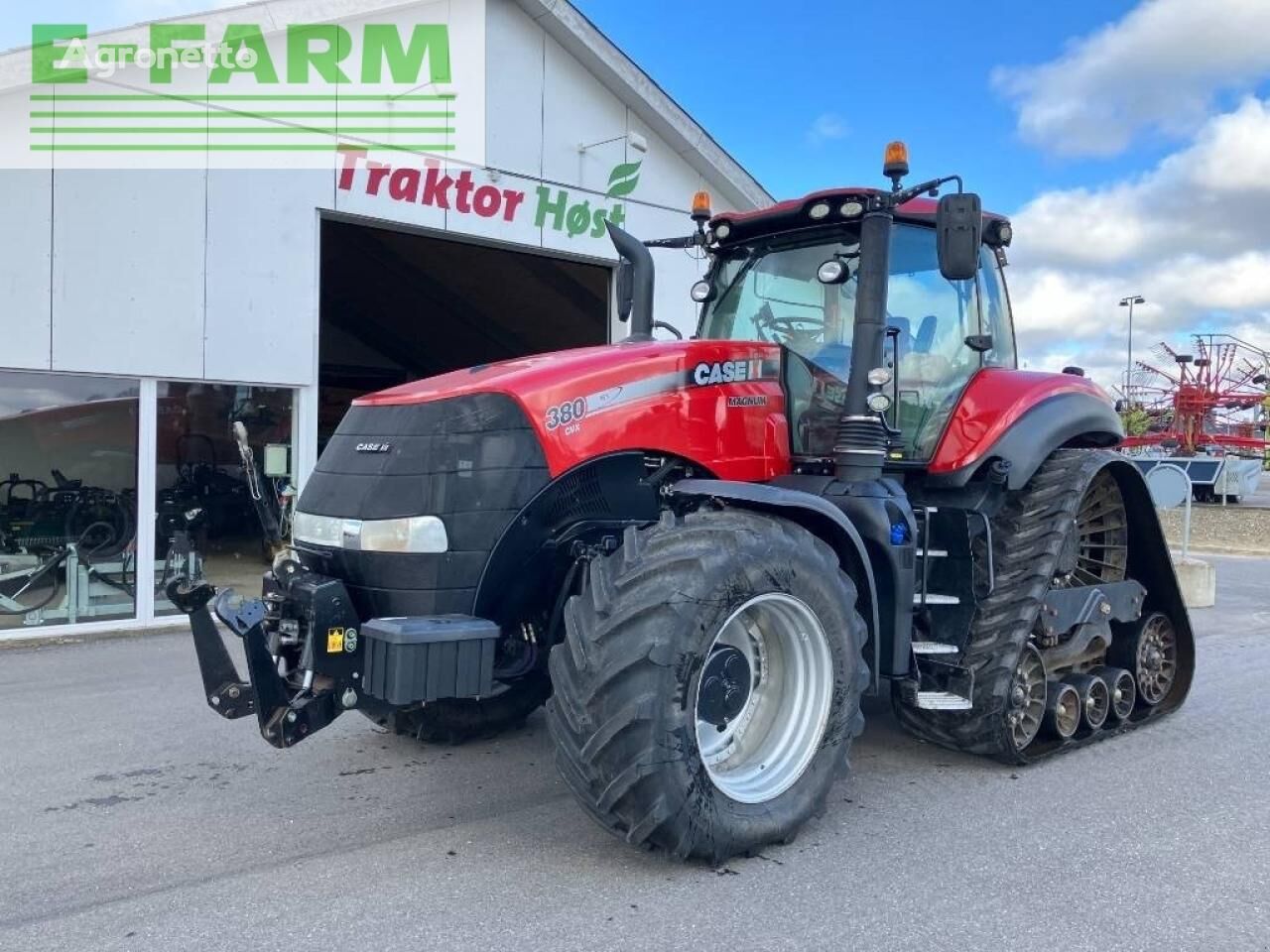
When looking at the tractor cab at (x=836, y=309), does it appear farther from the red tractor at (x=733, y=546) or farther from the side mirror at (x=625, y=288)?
the side mirror at (x=625, y=288)

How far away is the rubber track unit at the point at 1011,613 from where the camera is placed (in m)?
4.82


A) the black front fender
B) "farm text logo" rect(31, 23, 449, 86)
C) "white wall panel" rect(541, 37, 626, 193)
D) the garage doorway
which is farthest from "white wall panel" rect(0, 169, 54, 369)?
the black front fender

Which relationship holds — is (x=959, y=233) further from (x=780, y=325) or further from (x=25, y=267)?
(x=25, y=267)

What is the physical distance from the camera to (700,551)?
3604 mm

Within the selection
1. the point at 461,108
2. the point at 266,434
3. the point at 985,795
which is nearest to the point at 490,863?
the point at 985,795

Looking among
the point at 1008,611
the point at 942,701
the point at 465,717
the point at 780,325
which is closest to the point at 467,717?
the point at 465,717

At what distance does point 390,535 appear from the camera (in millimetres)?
3760

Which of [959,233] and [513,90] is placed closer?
[959,233]

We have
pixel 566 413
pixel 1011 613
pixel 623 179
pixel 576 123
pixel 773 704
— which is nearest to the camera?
pixel 566 413

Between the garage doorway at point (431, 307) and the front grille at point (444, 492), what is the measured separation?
8.79 meters

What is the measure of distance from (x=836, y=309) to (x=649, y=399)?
1318mm

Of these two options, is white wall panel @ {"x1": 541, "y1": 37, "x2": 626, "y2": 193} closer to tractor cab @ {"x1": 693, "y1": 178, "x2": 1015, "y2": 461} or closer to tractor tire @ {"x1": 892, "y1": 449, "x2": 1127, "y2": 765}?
tractor cab @ {"x1": 693, "y1": 178, "x2": 1015, "y2": 461}

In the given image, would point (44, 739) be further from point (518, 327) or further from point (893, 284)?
point (518, 327)

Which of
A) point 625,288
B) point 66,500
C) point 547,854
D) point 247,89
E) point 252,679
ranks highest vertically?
point 247,89
